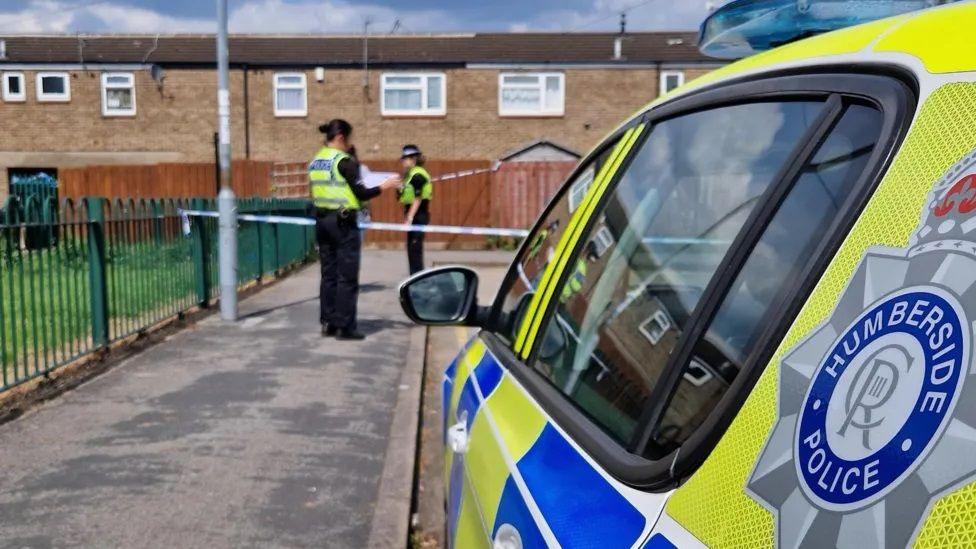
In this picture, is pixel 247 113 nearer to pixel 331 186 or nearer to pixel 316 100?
pixel 316 100

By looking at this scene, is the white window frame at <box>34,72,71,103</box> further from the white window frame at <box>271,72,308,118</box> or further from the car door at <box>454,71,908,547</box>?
the car door at <box>454,71,908,547</box>

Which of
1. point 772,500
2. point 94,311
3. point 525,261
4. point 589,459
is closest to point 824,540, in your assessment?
point 772,500

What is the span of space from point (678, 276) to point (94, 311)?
245 inches

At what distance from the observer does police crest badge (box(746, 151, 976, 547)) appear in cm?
84

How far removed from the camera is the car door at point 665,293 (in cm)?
120

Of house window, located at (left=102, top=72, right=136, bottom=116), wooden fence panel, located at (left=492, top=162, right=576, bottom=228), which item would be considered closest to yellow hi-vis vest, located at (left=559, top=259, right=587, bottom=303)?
wooden fence panel, located at (left=492, top=162, right=576, bottom=228)

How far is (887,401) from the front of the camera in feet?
2.97

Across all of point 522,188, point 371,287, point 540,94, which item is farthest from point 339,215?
point 540,94

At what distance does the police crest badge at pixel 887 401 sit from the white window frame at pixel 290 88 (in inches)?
1116

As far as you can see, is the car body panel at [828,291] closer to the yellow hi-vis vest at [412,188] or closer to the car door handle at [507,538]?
the car door handle at [507,538]

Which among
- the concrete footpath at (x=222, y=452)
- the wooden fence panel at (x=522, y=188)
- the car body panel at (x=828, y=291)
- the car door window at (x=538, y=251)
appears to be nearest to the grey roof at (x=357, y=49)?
the wooden fence panel at (x=522, y=188)

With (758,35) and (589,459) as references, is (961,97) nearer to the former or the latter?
(589,459)

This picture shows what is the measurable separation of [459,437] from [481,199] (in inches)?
823

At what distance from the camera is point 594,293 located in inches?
82.7
